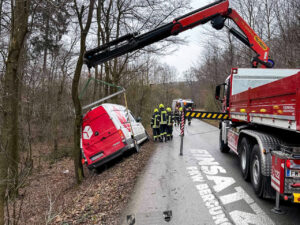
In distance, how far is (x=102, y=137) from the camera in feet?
27.0

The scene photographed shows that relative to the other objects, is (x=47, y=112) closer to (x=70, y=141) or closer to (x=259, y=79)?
(x=70, y=141)

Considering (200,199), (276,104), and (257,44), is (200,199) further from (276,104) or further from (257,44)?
(257,44)

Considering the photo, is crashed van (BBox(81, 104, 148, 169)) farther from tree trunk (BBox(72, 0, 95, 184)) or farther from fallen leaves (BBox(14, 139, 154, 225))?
fallen leaves (BBox(14, 139, 154, 225))

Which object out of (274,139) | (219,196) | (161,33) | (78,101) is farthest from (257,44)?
(78,101)

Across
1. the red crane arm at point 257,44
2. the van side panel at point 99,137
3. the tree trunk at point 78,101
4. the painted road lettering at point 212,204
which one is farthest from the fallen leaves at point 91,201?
the red crane arm at point 257,44

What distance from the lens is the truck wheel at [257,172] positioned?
4.20 meters

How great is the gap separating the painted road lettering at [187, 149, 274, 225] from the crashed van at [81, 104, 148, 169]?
260 centimetres

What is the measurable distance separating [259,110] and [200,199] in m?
2.05

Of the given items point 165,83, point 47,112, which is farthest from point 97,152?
point 165,83

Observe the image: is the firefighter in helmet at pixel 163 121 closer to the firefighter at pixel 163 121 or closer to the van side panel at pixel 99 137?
the firefighter at pixel 163 121

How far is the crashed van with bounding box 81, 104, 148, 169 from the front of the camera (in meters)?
8.11

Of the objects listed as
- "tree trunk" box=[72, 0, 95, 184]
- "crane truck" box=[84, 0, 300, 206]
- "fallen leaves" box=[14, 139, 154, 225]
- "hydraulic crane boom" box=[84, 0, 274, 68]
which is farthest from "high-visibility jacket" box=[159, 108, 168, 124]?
"hydraulic crane boom" box=[84, 0, 274, 68]

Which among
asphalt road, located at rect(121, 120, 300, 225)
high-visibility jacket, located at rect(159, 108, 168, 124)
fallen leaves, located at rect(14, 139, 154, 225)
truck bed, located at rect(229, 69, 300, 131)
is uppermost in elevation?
truck bed, located at rect(229, 69, 300, 131)

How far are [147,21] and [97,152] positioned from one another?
7.51 metres
